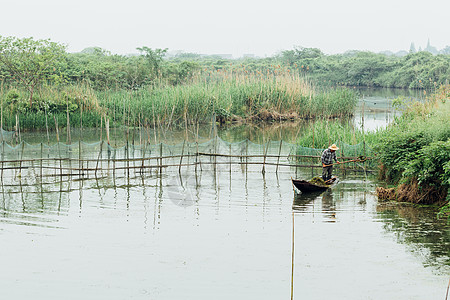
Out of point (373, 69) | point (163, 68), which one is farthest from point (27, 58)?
point (373, 69)

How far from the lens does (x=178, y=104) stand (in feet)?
83.1

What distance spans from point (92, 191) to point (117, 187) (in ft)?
2.39

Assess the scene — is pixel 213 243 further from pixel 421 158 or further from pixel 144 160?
pixel 144 160

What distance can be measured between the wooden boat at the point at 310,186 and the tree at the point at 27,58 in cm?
1552

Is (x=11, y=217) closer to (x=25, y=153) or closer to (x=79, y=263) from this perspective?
(x=79, y=263)

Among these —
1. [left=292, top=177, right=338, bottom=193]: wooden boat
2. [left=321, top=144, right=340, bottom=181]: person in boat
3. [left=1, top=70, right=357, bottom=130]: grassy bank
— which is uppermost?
[left=1, top=70, right=357, bottom=130]: grassy bank

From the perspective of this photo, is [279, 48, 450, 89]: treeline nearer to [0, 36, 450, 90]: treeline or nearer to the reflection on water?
[0, 36, 450, 90]: treeline

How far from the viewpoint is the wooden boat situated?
13.0 meters

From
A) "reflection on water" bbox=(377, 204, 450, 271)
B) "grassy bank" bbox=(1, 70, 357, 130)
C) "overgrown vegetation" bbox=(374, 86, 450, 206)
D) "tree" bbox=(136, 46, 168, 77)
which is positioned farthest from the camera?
"tree" bbox=(136, 46, 168, 77)

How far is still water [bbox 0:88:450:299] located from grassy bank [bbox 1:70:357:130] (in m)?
8.67

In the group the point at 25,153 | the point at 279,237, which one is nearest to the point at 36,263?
the point at 279,237

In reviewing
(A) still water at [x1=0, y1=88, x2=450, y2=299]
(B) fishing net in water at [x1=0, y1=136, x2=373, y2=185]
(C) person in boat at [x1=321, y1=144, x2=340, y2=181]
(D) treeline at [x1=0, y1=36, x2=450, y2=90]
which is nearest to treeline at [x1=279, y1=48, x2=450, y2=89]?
(D) treeline at [x1=0, y1=36, x2=450, y2=90]

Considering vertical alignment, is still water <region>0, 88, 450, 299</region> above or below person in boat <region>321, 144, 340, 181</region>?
below

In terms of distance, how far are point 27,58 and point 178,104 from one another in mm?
7061
